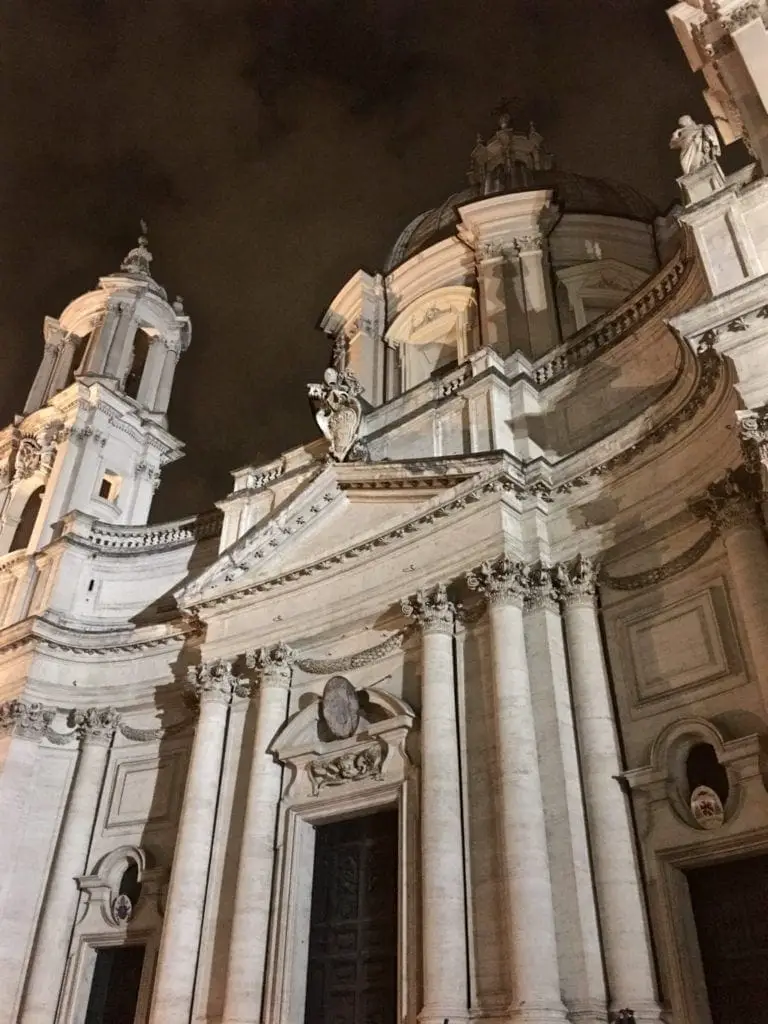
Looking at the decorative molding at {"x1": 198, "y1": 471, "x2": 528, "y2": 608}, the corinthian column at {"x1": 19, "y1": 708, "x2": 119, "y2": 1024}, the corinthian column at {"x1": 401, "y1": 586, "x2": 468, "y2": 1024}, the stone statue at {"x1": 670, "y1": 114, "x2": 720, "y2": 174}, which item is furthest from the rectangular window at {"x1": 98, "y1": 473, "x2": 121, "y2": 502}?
the stone statue at {"x1": 670, "y1": 114, "x2": 720, "y2": 174}

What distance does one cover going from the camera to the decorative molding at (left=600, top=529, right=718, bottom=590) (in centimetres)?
1121

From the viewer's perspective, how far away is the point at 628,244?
20.8 metres

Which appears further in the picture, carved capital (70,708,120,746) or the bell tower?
the bell tower

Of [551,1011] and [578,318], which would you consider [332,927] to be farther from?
[578,318]

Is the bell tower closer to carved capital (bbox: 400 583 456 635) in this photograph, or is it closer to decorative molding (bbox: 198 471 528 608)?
decorative molding (bbox: 198 471 528 608)

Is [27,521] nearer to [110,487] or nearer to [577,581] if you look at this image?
[110,487]

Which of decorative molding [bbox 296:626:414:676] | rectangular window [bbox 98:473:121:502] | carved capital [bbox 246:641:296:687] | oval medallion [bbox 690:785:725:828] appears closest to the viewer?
oval medallion [bbox 690:785:725:828]

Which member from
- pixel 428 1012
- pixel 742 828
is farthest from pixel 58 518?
pixel 742 828

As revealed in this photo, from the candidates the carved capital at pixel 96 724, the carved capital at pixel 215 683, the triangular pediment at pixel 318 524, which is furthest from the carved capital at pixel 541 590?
the carved capital at pixel 96 724

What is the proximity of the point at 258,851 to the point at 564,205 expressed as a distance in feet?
55.1

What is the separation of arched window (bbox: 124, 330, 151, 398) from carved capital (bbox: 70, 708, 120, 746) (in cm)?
1212

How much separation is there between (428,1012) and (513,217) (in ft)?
57.3

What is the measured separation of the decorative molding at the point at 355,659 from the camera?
1380 centimetres

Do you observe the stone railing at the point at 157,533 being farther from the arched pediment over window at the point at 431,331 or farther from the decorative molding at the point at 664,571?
the decorative molding at the point at 664,571
